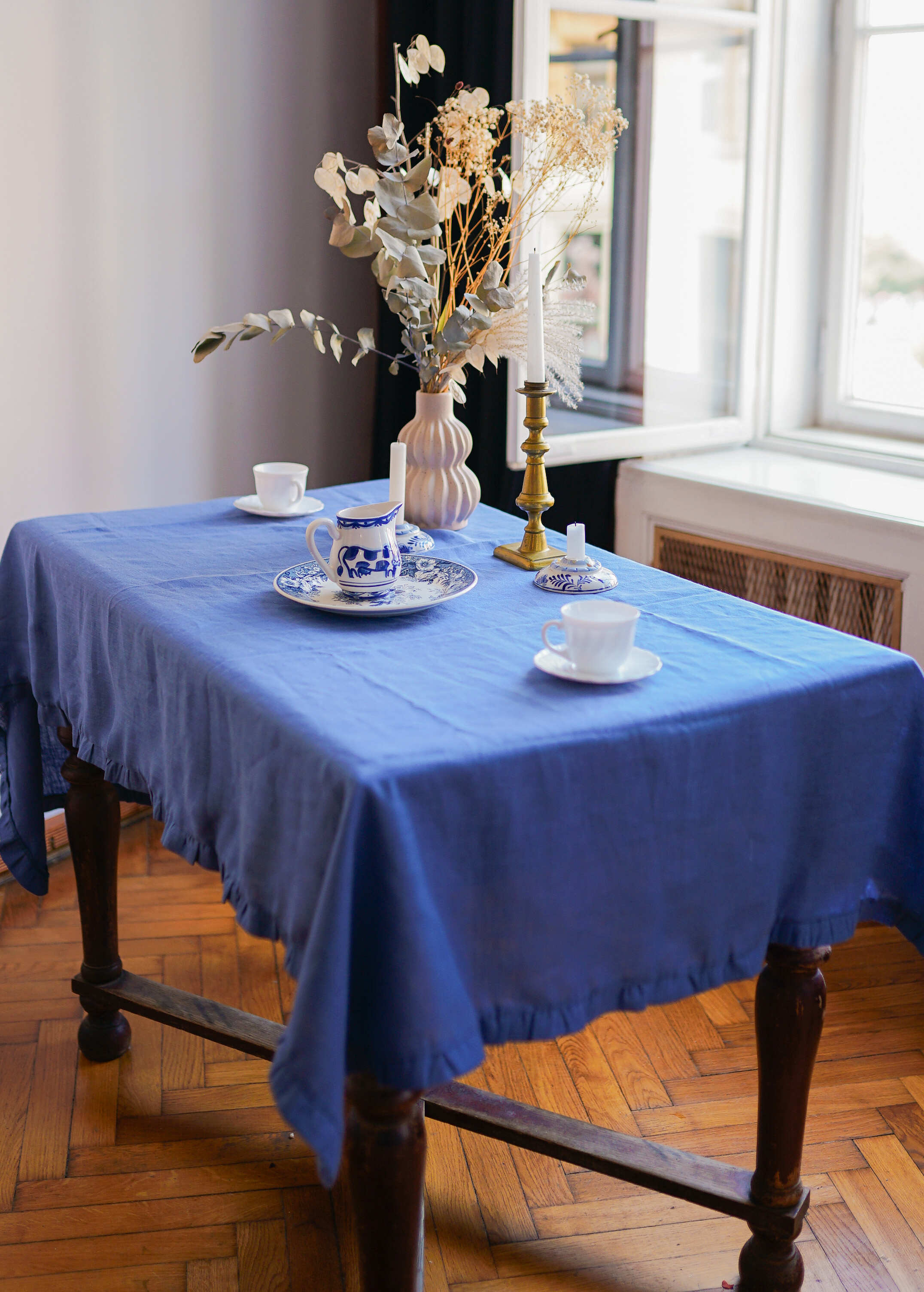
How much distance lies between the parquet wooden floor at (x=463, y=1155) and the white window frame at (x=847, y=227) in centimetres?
130

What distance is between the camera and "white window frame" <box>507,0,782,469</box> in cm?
228

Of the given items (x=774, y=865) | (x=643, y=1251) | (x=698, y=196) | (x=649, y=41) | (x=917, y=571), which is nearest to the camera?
(x=774, y=865)

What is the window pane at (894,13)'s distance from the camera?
2666 millimetres

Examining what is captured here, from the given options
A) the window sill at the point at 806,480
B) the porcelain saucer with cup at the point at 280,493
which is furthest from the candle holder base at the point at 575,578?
the window sill at the point at 806,480

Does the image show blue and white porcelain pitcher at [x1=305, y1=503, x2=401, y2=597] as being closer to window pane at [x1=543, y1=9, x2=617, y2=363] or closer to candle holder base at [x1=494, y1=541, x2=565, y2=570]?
candle holder base at [x1=494, y1=541, x2=565, y2=570]

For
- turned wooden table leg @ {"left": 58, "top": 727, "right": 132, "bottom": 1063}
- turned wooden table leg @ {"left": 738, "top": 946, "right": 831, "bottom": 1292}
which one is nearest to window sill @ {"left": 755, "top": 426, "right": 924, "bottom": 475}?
turned wooden table leg @ {"left": 738, "top": 946, "right": 831, "bottom": 1292}

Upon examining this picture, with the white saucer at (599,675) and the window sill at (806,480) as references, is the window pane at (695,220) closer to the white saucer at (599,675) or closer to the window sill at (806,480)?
the window sill at (806,480)

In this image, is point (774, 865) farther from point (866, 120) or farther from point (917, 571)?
point (866, 120)

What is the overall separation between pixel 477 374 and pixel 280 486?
3.13ft

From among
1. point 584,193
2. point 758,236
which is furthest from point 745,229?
point 584,193

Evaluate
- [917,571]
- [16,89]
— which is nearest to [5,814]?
[16,89]

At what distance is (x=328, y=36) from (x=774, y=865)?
2229 mm

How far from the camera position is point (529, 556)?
161cm

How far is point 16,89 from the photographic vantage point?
229 cm
